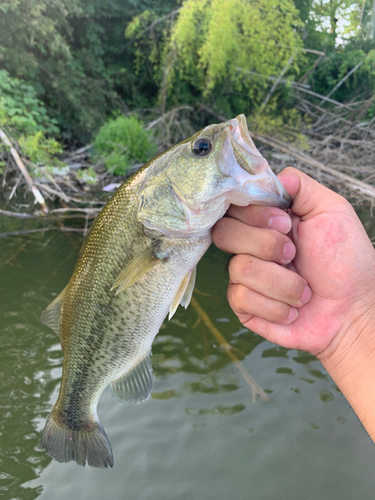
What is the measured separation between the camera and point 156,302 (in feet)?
5.16

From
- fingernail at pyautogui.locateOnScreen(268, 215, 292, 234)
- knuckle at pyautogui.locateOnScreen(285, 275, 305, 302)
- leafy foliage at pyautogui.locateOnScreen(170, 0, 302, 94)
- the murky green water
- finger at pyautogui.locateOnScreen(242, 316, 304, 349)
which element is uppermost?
leafy foliage at pyautogui.locateOnScreen(170, 0, 302, 94)

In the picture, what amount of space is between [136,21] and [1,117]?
6927 millimetres

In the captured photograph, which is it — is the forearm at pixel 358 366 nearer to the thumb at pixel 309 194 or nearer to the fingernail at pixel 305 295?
the fingernail at pixel 305 295

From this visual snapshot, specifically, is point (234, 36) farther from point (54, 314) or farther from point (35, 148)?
point (54, 314)

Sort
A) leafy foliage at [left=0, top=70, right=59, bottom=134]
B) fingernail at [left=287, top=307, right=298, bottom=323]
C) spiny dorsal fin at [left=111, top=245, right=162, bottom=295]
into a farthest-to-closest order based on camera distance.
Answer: leafy foliage at [left=0, top=70, right=59, bottom=134] < fingernail at [left=287, top=307, right=298, bottom=323] < spiny dorsal fin at [left=111, top=245, right=162, bottom=295]

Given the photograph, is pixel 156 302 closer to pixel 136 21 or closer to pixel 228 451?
pixel 228 451

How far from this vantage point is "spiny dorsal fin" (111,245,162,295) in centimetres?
143

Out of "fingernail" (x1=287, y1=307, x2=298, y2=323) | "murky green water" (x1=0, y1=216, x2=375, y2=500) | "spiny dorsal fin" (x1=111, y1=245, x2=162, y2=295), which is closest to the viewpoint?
"spiny dorsal fin" (x1=111, y1=245, x2=162, y2=295)

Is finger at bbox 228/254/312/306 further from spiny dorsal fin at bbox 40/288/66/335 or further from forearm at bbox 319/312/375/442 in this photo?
spiny dorsal fin at bbox 40/288/66/335

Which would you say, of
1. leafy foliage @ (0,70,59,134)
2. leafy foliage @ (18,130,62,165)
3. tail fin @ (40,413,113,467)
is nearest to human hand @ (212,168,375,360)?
tail fin @ (40,413,113,467)

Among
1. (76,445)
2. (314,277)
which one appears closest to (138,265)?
(314,277)

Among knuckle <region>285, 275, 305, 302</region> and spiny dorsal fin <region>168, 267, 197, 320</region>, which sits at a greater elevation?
knuckle <region>285, 275, 305, 302</region>

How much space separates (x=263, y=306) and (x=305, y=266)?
1.07 ft

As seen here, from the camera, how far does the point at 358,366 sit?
1681 millimetres
